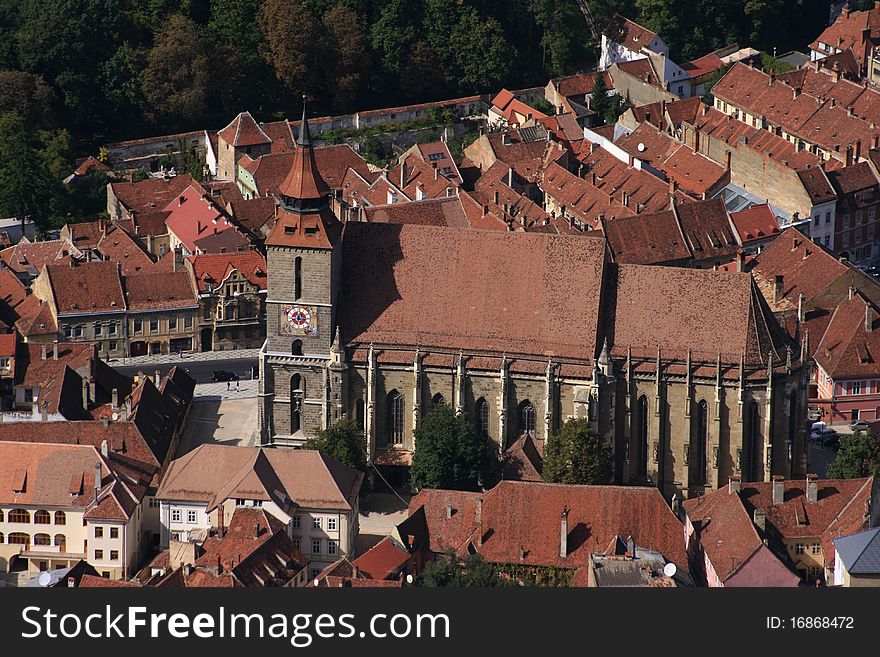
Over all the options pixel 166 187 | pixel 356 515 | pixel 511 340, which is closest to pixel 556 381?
pixel 511 340

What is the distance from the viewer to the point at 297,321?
151750 millimetres

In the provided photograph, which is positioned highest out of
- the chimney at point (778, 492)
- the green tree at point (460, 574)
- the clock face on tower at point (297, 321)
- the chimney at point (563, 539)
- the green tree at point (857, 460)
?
the clock face on tower at point (297, 321)

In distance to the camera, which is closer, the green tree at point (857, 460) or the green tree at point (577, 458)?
the green tree at point (577, 458)

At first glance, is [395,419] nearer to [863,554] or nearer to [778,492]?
[778,492]

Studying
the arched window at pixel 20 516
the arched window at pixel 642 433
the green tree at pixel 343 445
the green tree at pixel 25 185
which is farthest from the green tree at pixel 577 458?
the green tree at pixel 25 185

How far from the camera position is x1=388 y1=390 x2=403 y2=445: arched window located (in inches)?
6009

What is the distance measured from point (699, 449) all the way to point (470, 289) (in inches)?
643

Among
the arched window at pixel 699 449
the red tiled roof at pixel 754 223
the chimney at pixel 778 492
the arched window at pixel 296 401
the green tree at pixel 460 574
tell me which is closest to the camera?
the green tree at pixel 460 574

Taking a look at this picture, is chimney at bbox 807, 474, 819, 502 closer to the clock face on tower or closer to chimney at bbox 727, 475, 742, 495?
chimney at bbox 727, 475, 742, 495

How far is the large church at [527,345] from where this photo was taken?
14900cm

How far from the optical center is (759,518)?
139m

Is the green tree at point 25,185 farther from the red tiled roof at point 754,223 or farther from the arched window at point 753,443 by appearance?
the arched window at point 753,443

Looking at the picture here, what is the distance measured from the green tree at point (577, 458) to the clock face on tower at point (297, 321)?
16216 mm

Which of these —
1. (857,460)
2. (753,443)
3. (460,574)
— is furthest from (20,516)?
(857,460)
